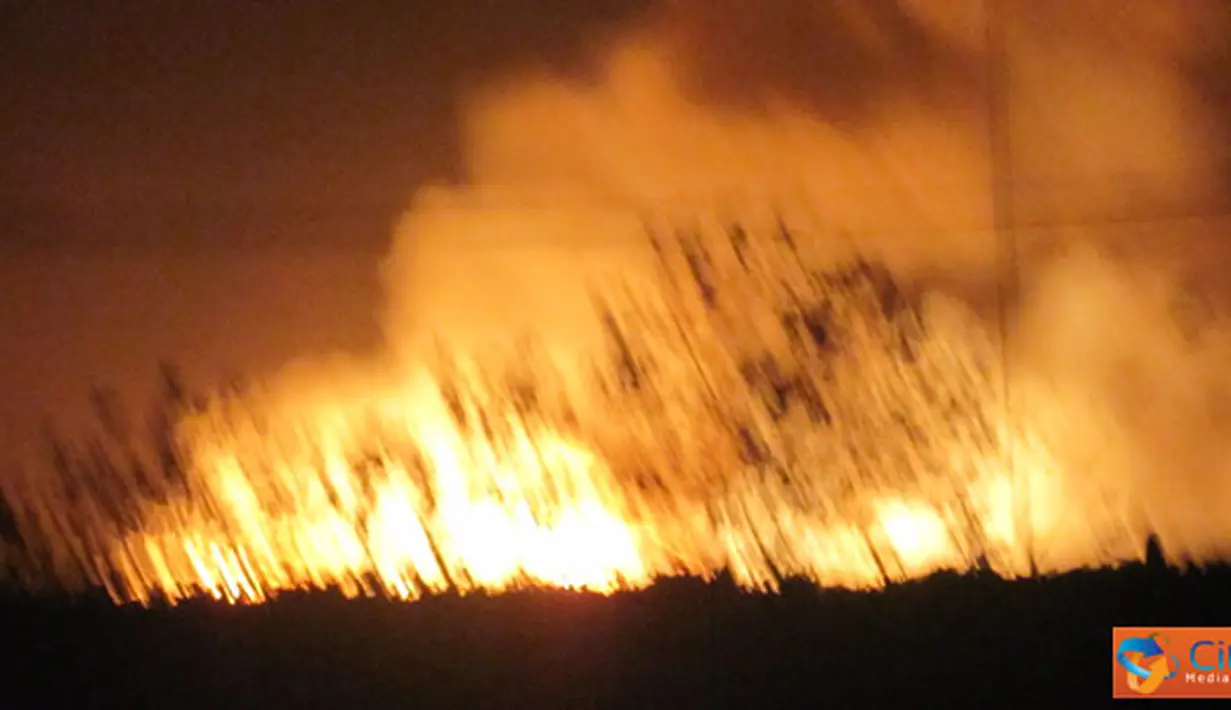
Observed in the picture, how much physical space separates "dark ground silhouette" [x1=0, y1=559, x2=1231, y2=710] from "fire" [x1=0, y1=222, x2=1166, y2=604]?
0.08 metres

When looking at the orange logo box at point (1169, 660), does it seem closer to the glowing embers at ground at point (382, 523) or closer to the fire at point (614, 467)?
the fire at point (614, 467)

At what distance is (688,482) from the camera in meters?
2.86

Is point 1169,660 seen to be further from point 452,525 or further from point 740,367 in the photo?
point 452,525

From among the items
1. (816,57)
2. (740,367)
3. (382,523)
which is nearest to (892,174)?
(816,57)

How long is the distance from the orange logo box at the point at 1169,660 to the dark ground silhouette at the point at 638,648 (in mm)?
27

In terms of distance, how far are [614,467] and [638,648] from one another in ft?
1.54

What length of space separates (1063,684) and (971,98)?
1543 mm

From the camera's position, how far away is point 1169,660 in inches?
109

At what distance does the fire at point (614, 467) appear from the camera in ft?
Result: 9.38

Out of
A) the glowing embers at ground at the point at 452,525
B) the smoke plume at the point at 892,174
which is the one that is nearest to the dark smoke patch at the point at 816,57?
the smoke plume at the point at 892,174

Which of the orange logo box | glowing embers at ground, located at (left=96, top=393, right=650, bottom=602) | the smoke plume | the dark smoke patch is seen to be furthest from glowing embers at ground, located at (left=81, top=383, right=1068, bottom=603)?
the dark smoke patch

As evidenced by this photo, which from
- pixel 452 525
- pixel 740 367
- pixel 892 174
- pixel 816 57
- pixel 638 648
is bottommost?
pixel 638 648

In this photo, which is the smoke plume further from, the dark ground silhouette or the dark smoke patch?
the dark ground silhouette

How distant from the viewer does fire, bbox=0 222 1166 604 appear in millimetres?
2859
